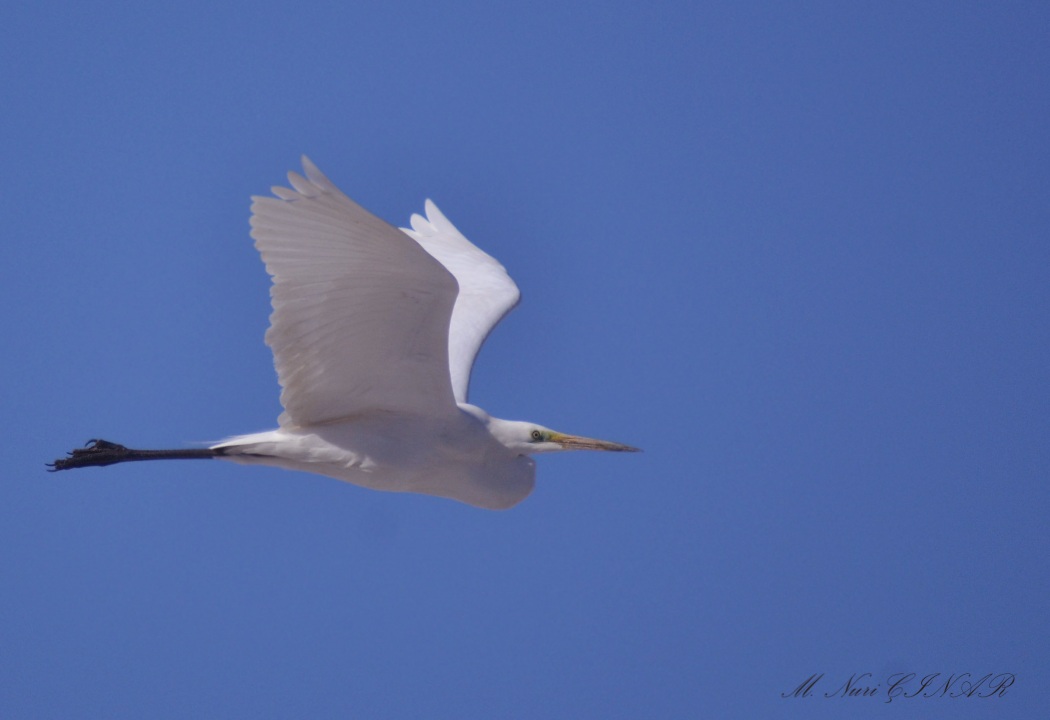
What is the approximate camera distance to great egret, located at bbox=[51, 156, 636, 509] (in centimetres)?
559

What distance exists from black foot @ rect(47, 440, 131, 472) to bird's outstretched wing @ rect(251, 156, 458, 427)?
3.46 feet

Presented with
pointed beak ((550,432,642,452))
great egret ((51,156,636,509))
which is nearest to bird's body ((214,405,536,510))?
great egret ((51,156,636,509))

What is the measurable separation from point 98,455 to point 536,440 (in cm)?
242

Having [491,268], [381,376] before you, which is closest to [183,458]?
[381,376]

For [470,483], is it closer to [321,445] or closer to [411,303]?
[321,445]

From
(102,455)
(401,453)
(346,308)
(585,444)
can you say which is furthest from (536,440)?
(102,455)

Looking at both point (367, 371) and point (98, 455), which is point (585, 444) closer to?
point (367, 371)

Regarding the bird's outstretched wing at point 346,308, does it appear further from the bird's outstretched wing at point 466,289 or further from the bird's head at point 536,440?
the bird's outstretched wing at point 466,289

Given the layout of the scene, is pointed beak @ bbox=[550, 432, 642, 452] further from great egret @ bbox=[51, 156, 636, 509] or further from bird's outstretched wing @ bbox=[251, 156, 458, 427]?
bird's outstretched wing @ bbox=[251, 156, 458, 427]

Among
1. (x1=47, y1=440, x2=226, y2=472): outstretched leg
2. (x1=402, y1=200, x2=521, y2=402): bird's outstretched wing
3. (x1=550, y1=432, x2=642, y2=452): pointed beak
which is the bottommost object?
(x1=47, y1=440, x2=226, y2=472): outstretched leg

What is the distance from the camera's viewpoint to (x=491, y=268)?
8.38 meters

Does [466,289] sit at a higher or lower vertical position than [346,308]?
higher

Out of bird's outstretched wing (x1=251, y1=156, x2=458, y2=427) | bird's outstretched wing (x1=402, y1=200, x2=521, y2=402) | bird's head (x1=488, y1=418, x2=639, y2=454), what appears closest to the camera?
bird's outstretched wing (x1=251, y1=156, x2=458, y2=427)

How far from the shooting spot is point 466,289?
8.05 metres
